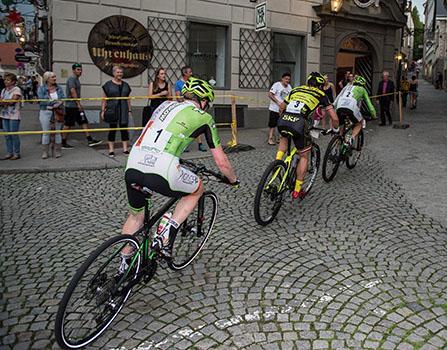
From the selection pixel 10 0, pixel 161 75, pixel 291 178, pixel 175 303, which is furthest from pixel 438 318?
pixel 10 0

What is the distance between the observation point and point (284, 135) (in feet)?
19.1

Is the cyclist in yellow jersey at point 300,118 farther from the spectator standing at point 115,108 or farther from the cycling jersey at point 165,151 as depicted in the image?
the spectator standing at point 115,108

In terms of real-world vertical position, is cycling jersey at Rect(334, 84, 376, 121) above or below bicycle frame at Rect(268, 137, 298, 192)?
above

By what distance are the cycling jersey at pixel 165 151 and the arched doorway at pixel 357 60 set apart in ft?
55.0

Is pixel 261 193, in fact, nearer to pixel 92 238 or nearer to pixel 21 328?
pixel 92 238

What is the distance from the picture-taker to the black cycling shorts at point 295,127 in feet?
18.5

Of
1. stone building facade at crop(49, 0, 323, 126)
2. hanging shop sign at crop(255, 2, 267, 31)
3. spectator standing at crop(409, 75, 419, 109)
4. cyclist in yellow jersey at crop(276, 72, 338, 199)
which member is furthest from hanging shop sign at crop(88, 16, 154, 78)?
spectator standing at crop(409, 75, 419, 109)

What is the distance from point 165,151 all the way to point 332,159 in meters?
4.97

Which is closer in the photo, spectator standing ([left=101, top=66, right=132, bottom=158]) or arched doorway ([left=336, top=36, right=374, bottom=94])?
spectator standing ([left=101, top=66, right=132, bottom=158])

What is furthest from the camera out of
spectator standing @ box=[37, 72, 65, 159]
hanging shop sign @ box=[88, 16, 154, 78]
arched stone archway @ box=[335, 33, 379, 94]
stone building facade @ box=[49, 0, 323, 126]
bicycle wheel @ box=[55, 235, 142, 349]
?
arched stone archway @ box=[335, 33, 379, 94]

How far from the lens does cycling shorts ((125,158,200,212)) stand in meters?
3.26

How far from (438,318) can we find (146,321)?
7.28 feet

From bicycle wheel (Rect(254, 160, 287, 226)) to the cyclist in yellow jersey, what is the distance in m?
0.52

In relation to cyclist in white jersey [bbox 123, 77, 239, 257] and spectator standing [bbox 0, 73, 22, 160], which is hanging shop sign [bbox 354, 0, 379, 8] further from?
cyclist in white jersey [bbox 123, 77, 239, 257]
